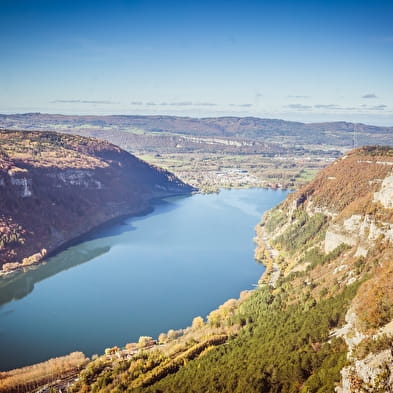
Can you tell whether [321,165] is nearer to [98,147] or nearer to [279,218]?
[98,147]

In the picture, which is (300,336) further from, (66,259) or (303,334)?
(66,259)

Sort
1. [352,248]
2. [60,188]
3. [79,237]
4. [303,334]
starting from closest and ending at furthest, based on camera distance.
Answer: [303,334], [352,248], [79,237], [60,188]

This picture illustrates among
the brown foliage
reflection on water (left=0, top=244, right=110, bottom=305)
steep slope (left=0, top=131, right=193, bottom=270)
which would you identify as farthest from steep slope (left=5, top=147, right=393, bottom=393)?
steep slope (left=0, top=131, right=193, bottom=270)

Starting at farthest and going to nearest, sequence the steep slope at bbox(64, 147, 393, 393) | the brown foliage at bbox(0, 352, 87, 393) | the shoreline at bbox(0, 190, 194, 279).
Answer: the shoreline at bbox(0, 190, 194, 279) → the brown foliage at bbox(0, 352, 87, 393) → the steep slope at bbox(64, 147, 393, 393)

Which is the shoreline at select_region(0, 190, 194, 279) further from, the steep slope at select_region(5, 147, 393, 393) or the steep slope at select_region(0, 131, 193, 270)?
the steep slope at select_region(5, 147, 393, 393)

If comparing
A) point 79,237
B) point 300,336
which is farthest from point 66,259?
point 300,336

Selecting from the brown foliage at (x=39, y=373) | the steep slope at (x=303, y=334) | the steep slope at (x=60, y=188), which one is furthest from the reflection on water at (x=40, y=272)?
the steep slope at (x=303, y=334)
